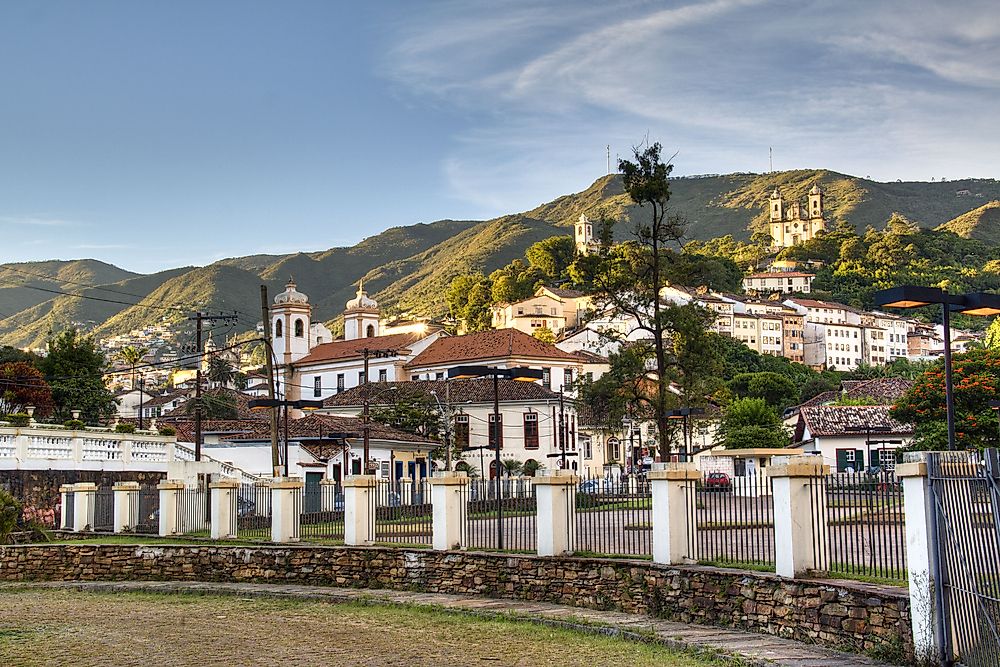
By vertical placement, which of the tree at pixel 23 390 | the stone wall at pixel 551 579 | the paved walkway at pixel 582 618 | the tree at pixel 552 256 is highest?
the tree at pixel 552 256

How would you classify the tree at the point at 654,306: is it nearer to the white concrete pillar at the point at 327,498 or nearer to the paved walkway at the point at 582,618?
the white concrete pillar at the point at 327,498

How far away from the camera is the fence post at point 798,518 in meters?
13.7

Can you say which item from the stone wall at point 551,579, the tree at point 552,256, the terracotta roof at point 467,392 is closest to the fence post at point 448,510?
the stone wall at point 551,579

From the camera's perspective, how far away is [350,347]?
308 ft

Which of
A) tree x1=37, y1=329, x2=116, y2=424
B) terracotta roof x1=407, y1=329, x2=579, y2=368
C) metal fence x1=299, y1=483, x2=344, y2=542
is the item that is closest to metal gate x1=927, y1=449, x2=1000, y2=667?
metal fence x1=299, y1=483, x2=344, y2=542

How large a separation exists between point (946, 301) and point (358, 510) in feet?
35.6

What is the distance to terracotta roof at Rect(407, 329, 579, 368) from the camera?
81.9 m

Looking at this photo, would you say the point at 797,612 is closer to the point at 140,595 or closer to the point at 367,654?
the point at 367,654

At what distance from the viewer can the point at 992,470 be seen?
393 inches

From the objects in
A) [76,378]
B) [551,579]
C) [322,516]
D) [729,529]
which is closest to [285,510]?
[322,516]

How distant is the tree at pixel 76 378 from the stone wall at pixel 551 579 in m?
43.6

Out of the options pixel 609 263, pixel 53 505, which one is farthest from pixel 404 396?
pixel 53 505

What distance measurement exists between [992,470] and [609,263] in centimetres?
2872

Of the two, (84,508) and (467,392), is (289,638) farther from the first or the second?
(467,392)
